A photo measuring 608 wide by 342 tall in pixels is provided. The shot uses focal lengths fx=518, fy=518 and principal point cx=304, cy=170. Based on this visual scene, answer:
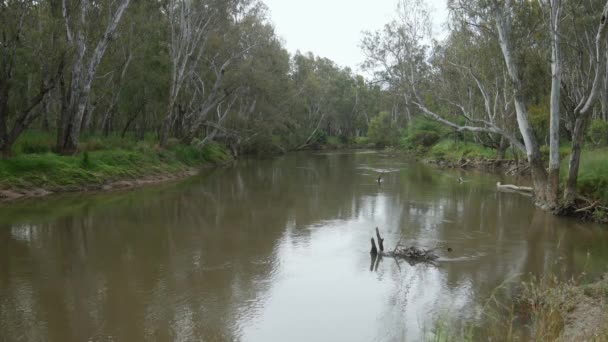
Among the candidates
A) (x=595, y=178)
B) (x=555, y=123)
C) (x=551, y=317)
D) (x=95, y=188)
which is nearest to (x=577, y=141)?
(x=555, y=123)

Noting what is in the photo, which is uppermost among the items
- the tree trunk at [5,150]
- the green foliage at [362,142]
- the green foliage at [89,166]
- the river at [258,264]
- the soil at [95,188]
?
the green foliage at [362,142]

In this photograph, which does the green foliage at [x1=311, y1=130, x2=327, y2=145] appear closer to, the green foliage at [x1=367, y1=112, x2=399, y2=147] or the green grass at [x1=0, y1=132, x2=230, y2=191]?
the green foliage at [x1=367, y1=112, x2=399, y2=147]

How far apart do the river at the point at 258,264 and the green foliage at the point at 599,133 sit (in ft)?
14.0

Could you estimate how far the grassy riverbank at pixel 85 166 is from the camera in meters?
18.8

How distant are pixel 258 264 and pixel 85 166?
14169mm

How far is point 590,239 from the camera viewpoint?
13609mm

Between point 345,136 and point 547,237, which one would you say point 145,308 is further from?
Answer: point 345,136

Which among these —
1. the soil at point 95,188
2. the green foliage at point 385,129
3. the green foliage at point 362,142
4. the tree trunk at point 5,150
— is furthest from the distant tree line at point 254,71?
the green foliage at point 362,142

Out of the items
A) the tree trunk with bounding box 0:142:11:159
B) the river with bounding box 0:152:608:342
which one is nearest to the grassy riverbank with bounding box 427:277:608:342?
the river with bounding box 0:152:608:342

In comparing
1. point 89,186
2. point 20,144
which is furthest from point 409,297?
point 20,144

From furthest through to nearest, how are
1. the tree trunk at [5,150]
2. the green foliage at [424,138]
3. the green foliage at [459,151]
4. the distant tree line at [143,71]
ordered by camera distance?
the green foliage at [424,138], the green foliage at [459,151], the distant tree line at [143,71], the tree trunk at [5,150]

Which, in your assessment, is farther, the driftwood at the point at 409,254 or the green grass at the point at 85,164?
the green grass at the point at 85,164

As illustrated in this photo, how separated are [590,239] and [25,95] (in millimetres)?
29634

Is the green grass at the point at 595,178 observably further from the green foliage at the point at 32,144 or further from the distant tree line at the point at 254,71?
the green foliage at the point at 32,144
